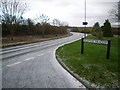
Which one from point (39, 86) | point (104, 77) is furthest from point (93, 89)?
point (39, 86)

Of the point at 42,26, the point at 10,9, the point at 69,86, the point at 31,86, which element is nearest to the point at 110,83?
the point at 69,86

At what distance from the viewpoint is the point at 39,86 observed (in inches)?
139

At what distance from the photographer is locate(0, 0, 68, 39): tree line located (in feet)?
58.9

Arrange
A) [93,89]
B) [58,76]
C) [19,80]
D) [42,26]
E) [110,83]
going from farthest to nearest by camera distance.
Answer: [42,26] → [58,76] → [19,80] → [110,83] → [93,89]

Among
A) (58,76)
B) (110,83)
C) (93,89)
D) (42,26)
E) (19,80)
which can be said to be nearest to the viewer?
(93,89)

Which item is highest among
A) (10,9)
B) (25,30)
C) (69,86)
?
(10,9)

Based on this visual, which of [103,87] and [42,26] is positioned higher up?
[42,26]

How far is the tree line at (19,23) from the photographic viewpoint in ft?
58.9

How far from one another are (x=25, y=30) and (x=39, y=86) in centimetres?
2739

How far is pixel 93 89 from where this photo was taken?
3258mm

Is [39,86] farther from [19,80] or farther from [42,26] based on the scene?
[42,26]

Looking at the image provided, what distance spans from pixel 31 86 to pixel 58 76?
1.27 meters

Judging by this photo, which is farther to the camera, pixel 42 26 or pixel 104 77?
pixel 42 26

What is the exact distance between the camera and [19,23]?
2553cm
